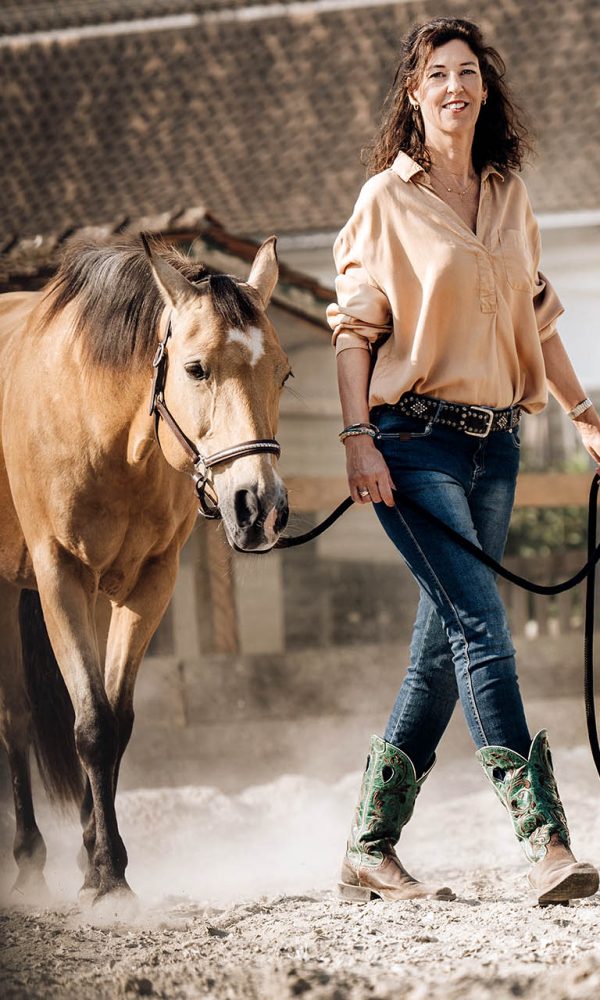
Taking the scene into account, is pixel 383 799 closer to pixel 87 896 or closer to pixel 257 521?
pixel 257 521

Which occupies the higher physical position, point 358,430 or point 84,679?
point 358,430

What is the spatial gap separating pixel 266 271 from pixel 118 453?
67cm

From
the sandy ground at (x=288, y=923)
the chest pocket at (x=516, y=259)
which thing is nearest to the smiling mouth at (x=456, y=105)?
the chest pocket at (x=516, y=259)

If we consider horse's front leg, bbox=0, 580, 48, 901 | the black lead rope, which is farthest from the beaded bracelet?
horse's front leg, bbox=0, 580, 48, 901

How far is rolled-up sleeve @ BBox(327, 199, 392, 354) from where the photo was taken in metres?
3.12

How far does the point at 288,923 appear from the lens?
121 inches

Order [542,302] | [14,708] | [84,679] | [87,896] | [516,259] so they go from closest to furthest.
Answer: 1. [516,259]
2. [542,302]
3. [87,896]
4. [84,679]
5. [14,708]

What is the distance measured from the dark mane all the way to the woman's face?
66 cm

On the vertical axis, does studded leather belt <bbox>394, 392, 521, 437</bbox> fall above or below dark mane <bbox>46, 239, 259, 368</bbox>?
below

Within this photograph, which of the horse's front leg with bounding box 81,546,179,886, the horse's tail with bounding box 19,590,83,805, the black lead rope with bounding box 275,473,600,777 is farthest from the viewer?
the horse's tail with bounding box 19,590,83,805

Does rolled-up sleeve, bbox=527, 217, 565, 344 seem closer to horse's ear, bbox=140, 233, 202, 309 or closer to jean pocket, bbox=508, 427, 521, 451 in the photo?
jean pocket, bbox=508, 427, 521, 451

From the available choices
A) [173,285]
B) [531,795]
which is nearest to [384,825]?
[531,795]

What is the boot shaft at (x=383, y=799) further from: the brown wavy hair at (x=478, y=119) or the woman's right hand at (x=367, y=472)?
the brown wavy hair at (x=478, y=119)

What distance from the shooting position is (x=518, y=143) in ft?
11.0
